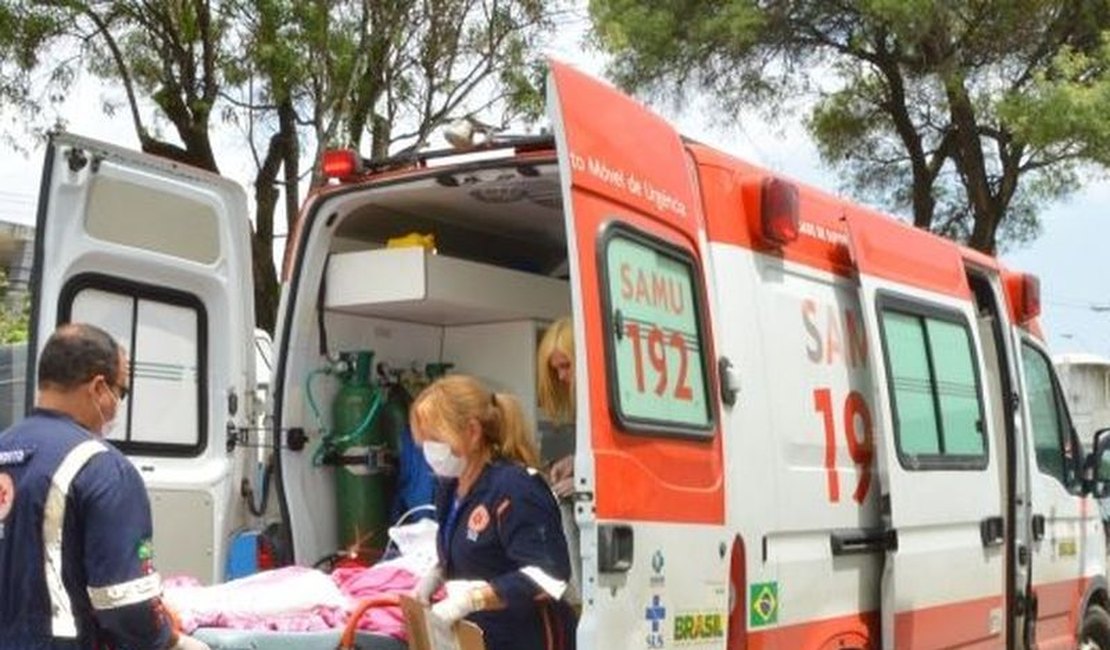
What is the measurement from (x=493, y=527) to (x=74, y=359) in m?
1.33

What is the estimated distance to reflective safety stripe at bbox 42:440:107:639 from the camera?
3.60 metres

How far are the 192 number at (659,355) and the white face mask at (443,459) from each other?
1.94 feet

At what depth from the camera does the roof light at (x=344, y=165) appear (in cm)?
555

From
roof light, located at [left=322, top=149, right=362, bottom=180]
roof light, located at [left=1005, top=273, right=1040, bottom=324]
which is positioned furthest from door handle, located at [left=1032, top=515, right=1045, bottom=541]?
roof light, located at [left=322, top=149, right=362, bottom=180]

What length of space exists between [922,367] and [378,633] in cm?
269

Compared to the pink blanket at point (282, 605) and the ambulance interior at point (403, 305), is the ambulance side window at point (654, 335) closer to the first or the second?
the ambulance interior at point (403, 305)

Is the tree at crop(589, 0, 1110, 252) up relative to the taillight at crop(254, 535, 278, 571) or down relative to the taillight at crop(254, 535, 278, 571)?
up

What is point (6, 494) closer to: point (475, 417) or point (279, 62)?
point (475, 417)

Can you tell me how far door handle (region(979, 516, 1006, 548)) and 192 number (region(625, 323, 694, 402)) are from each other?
2.30 m

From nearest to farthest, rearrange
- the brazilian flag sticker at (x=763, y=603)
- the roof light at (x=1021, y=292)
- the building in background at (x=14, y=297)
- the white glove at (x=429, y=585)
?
the white glove at (x=429, y=585), the brazilian flag sticker at (x=763, y=603), the roof light at (x=1021, y=292), the building in background at (x=14, y=297)

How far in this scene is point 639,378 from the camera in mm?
4512

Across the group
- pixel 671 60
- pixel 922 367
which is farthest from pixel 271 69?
pixel 922 367

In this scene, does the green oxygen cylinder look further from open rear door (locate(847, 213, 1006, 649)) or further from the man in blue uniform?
the man in blue uniform

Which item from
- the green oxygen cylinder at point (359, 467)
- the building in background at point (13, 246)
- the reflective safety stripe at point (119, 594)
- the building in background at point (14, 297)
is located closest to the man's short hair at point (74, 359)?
the reflective safety stripe at point (119, 594)
